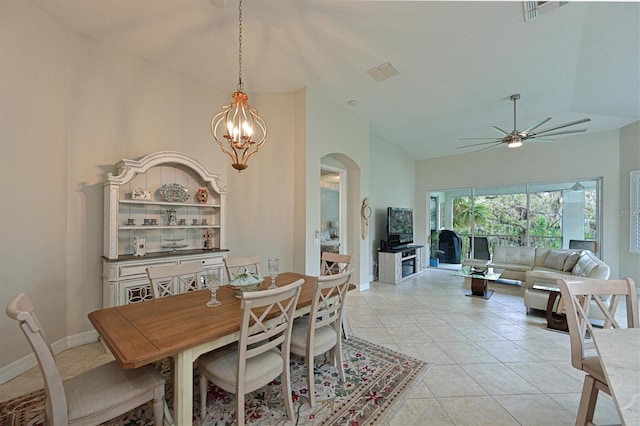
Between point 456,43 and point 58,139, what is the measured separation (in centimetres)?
446

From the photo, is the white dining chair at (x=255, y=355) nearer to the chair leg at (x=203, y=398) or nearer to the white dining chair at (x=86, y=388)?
the chair leg at (x=203, y=398)

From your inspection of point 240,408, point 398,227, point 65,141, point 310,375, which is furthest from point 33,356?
point 398,227

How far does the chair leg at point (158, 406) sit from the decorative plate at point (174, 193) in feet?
8.13

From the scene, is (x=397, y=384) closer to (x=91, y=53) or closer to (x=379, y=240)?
(x=379, y=240)

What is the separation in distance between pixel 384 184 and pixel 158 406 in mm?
6070

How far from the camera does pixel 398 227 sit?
632cm

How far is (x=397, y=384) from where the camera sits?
2.22 meters

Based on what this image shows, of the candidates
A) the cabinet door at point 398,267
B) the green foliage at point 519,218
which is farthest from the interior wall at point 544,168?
the cabinet door at point 398,267

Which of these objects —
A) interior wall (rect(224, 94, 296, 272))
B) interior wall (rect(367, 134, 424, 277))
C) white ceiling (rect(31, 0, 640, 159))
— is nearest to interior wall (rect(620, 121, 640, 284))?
white ceiling (rect(31, 0, 640, 159))

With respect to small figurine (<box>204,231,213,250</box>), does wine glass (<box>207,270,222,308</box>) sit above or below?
below

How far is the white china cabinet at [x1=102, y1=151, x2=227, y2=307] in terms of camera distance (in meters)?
2.83

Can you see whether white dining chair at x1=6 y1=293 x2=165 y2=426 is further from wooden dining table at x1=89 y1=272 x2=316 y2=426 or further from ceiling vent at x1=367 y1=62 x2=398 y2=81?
ceiling vent at x1=367 y1=62 x2=398 y2=81

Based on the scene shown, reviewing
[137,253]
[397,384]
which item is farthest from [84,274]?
[397,384]

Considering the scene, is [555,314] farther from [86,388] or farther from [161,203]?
[161,203]
